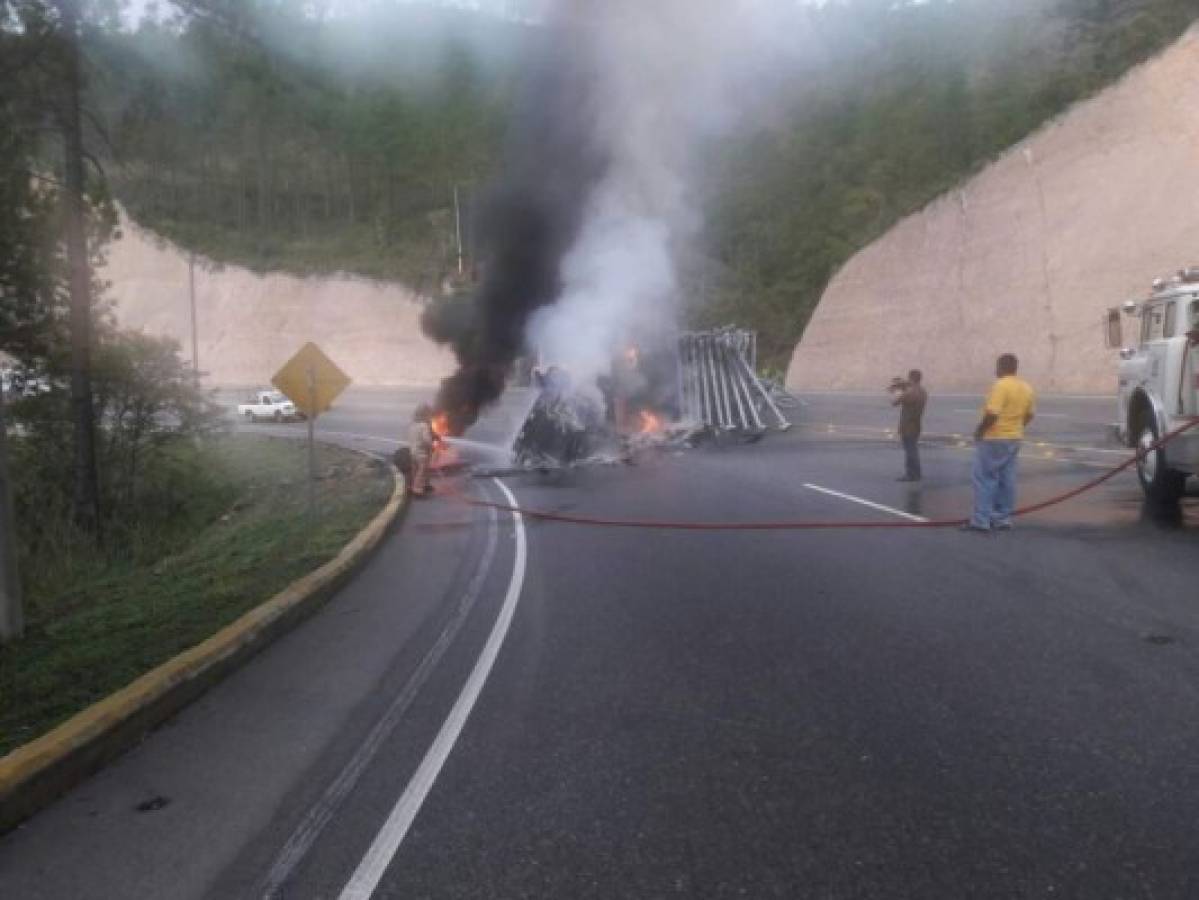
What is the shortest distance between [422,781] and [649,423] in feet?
57.8

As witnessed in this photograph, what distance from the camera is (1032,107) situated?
131ft

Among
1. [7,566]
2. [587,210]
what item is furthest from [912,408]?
[7,566]

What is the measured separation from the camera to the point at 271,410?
43562mm

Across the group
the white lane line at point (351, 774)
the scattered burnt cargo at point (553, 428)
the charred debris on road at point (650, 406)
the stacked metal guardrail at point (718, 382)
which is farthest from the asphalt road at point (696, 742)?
the stacked metal guardrail at point (718, 382)

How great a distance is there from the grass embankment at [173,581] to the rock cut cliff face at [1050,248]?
23303 millimetres

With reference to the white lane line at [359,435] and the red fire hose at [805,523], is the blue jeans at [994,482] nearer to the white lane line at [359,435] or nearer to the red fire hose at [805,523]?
the red fire hose at [805,523]

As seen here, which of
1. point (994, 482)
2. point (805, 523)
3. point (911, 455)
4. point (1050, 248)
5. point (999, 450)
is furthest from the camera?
point (1050, 248)

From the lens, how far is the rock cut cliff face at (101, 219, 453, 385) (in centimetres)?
6316

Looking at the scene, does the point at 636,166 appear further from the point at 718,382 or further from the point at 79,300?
the point at 79,300

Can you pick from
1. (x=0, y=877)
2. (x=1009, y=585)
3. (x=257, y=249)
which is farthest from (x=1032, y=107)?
(x=257, y=249)

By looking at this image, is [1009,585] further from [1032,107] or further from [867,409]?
[1032,107]

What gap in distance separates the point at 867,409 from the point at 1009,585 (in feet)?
75.6

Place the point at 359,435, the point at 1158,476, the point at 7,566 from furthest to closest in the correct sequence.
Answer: the point at 359,435, the point at 1158,476, the point at 7,566

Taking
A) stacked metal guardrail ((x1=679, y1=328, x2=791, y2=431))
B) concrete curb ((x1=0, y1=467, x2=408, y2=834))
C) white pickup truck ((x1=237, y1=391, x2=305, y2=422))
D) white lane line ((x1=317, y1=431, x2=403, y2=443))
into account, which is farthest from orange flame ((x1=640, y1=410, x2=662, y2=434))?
white pickup truck ((x1=237, y1=391, x2=305, y2=422))
